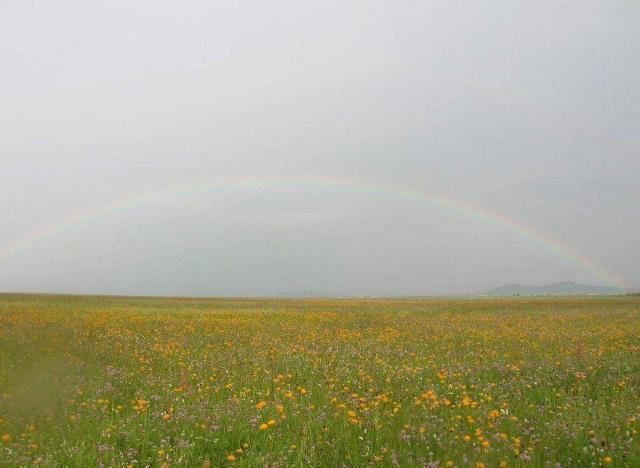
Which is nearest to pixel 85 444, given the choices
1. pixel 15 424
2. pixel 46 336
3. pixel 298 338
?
pixel 15 424

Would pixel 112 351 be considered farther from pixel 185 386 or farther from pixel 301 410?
pixel 301 410

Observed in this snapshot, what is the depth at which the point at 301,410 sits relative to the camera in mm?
7035

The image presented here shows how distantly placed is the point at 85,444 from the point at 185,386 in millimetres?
2543

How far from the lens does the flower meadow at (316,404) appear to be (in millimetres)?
5461

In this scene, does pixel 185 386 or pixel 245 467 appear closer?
pixel 245 467

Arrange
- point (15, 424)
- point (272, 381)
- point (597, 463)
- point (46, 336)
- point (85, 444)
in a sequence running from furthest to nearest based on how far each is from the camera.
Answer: point (46, 336) → point (272, 381) → point (15, 424) → point (85, 444) → point (597, 463)

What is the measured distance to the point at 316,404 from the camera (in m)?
7.52

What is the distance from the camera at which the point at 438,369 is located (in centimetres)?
1024

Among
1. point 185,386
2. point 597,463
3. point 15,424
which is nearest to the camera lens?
point 597,463

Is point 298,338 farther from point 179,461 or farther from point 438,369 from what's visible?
point 179,461

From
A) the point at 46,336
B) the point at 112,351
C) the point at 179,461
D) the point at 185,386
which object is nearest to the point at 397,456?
the point at 179,461

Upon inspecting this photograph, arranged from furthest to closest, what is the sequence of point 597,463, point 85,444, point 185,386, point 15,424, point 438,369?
point 438,369
point 185,386
point 15,424
point 85,444
point 597,463

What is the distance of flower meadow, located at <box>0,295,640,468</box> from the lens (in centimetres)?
546

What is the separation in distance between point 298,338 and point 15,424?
9.73m
